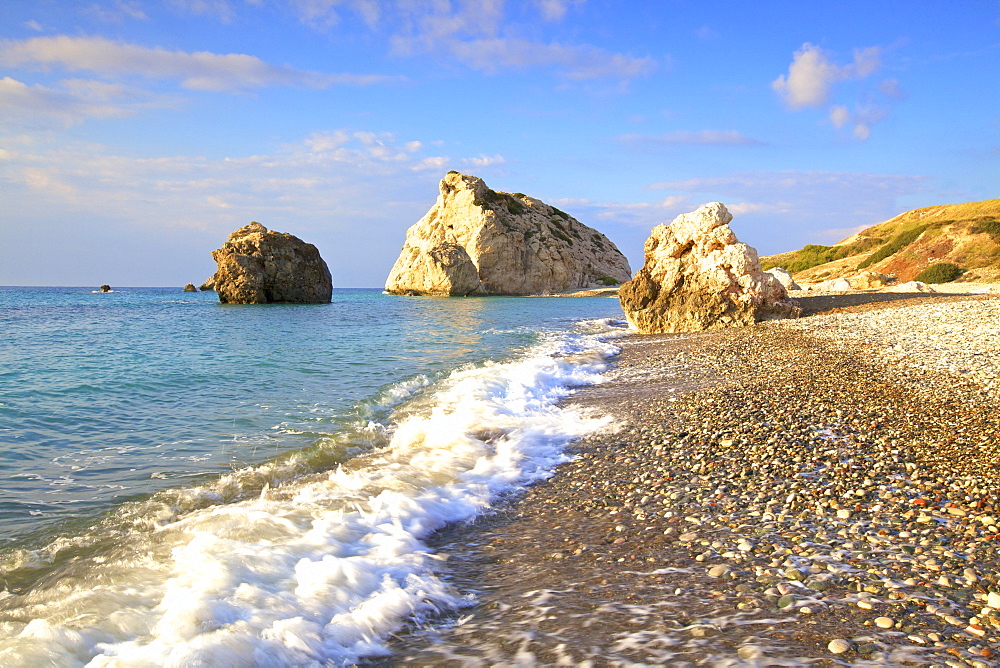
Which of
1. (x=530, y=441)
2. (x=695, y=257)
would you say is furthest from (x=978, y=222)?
(x=530, y=441)

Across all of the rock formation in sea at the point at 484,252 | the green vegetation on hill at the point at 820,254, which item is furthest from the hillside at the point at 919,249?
the rock formation in sea at the point at 484,252

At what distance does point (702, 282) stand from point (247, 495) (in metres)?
20.2

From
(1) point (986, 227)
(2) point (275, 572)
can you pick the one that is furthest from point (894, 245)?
(2) point (275, 572)

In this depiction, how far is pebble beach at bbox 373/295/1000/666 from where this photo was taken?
3.48 meters

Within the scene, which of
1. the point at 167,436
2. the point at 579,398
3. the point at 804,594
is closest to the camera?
the point at 804,594

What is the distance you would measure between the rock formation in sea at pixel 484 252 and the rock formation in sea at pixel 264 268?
2484 centimetres

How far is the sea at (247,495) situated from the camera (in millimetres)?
3969

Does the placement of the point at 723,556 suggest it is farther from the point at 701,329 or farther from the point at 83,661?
the point at 701,329

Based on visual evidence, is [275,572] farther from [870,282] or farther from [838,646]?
[870,282]

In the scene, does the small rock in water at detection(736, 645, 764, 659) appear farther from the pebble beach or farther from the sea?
the sea

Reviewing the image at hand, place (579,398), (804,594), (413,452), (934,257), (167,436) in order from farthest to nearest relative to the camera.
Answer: (934,257), (579,398), (167,436), (413,452), (804,594)

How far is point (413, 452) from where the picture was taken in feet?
27.7

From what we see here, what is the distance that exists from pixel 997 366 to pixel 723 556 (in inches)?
358

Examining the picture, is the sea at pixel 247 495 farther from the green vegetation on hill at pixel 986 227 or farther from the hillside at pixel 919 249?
the green vegetation on hill at pixel 986 227
